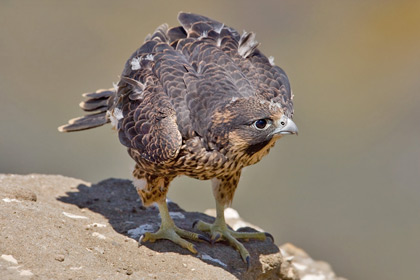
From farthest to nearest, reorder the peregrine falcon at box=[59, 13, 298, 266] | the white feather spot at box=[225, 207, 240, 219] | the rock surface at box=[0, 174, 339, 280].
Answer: the white feather spot at box=[225, 207, 240, 219], the peregrine falcon at box=[59, 13, 298, 266], the rock surface at box=[0, 174, 339, 280]

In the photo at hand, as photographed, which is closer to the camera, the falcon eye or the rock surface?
the rock surface

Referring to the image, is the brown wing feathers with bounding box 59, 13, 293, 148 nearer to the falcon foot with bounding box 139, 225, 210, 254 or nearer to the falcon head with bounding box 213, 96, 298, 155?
the falcon head with bounding box 213, 96, 298, 155

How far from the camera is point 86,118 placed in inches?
262

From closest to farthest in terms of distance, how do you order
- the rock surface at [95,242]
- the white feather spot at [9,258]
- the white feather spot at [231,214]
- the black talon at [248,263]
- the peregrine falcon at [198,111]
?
the white feather spot at [9,258], the rock surface at [95,242], the peregrine falcon at [198,111], the black talon at [248,263], the white feather spot at [231,214]

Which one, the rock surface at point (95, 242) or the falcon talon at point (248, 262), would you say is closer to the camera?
the rock surface at point (95, 242)

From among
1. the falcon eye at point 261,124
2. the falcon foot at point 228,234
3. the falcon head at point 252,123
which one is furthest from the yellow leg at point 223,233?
the falcon eye at point 261,124

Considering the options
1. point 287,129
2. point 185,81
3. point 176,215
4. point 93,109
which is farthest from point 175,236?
point 93,109

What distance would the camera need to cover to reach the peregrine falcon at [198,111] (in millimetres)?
4910

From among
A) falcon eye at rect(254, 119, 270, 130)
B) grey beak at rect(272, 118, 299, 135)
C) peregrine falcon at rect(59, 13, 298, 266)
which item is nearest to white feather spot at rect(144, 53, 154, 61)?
peregrine falcon at rect(59, 13, 298, 266)

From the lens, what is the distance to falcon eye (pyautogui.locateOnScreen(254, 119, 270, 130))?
188 inches

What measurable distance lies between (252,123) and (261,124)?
2.6 inches

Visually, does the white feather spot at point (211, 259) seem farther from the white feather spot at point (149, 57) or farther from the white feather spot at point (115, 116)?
the white feather spot at point (149, 57)

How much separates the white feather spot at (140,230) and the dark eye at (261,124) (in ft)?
5.07

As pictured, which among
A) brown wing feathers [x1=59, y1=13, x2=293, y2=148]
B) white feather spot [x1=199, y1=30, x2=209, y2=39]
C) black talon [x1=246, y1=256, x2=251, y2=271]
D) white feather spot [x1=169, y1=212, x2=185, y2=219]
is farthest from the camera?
white feather spot [x1=169, y1=212, x2=185, y2=219]
